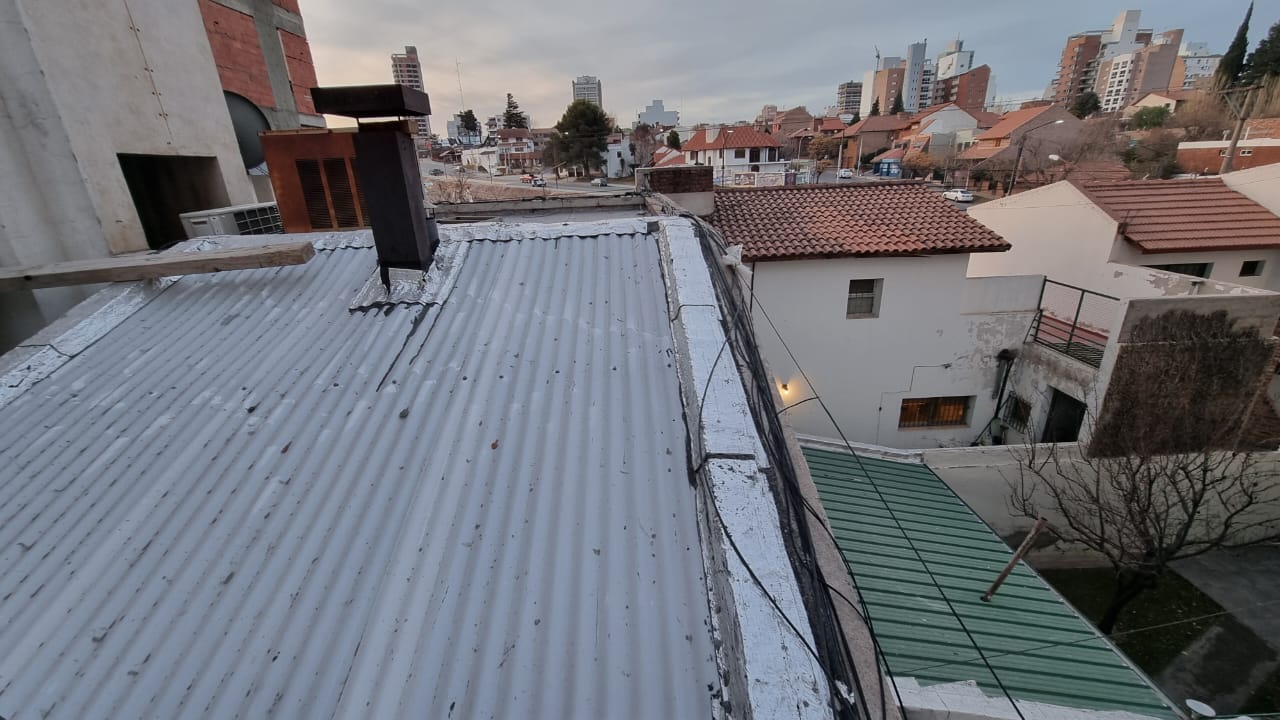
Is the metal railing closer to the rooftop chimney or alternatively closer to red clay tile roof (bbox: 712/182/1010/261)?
red clay tile roof (bbox: 712/182/1010/261)

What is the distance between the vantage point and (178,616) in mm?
2084

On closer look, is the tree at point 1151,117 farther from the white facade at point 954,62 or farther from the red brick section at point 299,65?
the white facade at point 954,62

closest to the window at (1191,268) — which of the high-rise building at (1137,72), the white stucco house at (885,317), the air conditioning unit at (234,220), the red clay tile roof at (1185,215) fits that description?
the red clay tile roof at (1185,215)

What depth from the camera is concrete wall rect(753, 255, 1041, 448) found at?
33.3ft

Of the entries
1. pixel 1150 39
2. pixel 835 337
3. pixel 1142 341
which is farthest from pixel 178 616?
pixel 1150 39

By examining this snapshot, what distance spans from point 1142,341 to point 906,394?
389 centimetres

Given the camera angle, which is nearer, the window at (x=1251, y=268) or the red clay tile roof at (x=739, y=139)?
the window at (x=1251, y=268)

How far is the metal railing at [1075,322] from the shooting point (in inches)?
394

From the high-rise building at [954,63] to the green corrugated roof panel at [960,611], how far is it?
171140mm

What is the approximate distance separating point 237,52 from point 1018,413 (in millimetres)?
19712

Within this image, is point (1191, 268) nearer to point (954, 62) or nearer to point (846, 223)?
point (846, 223)

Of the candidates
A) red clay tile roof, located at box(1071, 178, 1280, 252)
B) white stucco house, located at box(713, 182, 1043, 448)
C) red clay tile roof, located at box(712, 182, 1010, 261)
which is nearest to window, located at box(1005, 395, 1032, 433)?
white stucco house, located at box(713, 182, 1043, 448)

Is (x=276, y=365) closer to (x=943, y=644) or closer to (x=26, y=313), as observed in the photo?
(x=26, y=313)

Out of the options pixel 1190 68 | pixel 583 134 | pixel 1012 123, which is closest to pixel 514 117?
pixel 583 134
